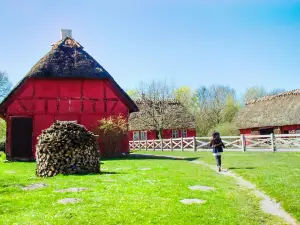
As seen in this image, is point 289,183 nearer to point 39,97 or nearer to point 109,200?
point 109,200

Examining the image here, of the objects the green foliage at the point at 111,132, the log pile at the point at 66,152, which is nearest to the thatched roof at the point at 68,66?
the green foliage at the point at 111,132

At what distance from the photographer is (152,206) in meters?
7.26

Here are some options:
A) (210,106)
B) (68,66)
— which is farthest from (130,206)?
(210,106)

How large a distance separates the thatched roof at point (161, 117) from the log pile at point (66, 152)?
33.0 meters

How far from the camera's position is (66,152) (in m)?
13.0

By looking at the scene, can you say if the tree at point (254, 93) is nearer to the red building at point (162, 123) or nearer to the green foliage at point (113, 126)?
the red building at point (162, 123)

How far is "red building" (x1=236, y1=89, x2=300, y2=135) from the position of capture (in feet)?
120

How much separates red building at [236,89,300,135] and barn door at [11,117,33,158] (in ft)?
86.1

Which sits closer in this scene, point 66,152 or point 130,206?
point 130,206

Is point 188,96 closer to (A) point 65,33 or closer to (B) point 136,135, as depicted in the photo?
(B) point 136,135

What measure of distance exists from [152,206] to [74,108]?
729 inches

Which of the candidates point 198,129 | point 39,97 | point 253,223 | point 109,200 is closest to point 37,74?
point 39,97

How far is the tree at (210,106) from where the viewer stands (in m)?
58.5

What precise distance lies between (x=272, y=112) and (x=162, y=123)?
14.6m
